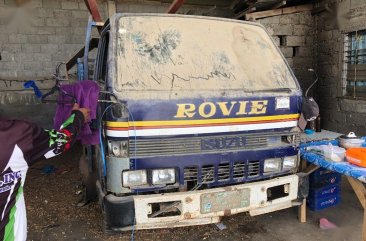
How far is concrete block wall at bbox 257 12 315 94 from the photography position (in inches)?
284

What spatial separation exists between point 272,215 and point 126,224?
6.93 ft

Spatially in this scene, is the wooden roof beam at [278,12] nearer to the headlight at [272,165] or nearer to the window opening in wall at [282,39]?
the window opening in wall at [282,39]

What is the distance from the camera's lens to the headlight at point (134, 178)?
2848 millimetres

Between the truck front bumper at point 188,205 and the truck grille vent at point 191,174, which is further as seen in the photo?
the truck grille vent at point 191,174

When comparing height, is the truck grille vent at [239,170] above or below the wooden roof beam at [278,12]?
below

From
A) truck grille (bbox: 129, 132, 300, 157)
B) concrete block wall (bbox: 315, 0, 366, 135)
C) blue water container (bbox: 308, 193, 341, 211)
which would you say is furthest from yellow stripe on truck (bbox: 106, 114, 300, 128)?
concrete block wall (bbox: 315, 0, 366, 135)

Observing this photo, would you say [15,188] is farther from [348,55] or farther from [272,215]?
[348,55]

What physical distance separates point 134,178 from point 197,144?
2.02 feet

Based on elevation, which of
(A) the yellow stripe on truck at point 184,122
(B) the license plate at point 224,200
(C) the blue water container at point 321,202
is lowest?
(C) the blue water container at point 321,202

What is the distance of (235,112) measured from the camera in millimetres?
3082

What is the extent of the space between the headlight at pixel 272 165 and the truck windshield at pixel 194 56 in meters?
0.70

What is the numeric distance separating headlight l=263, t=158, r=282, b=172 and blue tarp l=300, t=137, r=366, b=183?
0.38 meters

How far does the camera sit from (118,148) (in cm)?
285

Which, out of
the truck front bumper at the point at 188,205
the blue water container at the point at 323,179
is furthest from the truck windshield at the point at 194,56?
the blue water container at the point at 323,179
